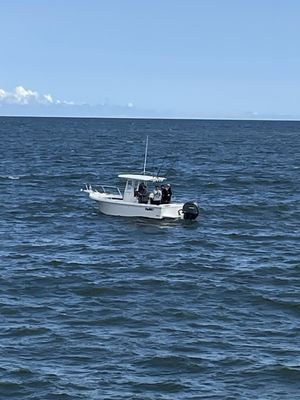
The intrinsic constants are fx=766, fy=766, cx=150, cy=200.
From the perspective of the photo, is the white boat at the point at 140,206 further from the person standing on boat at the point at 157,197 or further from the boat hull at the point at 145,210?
the person standing on boat at the point at 157,197

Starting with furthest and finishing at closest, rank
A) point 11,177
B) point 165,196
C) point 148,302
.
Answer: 1. point 11,177
2. point 165,196
3. point 148,302

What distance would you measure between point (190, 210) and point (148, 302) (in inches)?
669

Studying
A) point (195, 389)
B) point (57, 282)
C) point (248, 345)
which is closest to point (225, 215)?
point (57, 282)

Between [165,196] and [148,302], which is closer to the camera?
[148,302]

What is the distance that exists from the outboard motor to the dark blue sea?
0.42 m

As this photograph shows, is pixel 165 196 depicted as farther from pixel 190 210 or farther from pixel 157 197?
pixel 190 210

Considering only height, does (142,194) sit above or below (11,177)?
above

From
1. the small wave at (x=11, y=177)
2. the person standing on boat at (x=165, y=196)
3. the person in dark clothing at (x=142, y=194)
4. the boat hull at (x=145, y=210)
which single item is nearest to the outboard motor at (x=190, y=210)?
the boat hull at (x=145, y=210)

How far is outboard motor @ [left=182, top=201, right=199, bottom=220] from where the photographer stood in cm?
4312

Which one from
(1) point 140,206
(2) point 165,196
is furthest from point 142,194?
(2) point 165,196

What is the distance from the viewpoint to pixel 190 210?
142ft

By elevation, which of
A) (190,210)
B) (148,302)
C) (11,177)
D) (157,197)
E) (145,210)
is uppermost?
(157,197)

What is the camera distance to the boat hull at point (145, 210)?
141ft

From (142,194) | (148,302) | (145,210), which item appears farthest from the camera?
(142,194)
